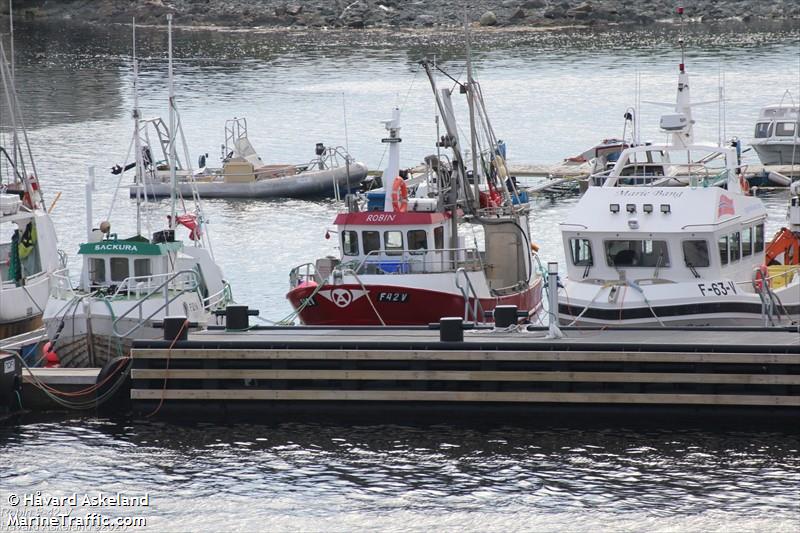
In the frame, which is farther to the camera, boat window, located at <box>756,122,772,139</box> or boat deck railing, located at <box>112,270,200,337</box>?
boat window, located at <box>756,122,772,139</box>

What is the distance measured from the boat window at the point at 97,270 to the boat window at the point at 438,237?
8364mm

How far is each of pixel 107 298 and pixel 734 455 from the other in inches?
579

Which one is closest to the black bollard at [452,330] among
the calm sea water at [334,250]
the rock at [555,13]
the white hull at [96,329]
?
the calm sea water at [334,250]

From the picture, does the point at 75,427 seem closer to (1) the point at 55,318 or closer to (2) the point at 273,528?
(1) the point at 55,318

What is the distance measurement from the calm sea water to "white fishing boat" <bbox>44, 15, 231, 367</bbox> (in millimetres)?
2452

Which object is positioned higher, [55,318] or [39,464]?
[55,318]

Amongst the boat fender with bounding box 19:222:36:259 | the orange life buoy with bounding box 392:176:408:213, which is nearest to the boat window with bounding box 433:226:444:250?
the orange life buoy with bounding box 392:176:408:213

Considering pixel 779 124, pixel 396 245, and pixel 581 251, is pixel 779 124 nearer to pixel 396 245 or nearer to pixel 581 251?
pixel 396 245

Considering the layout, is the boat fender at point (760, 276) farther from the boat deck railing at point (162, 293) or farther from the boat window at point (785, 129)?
the boat window at point (785, 129)

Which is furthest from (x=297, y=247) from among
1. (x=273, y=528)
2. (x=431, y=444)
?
(x=273, y=528)

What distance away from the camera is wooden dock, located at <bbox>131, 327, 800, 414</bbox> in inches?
1214

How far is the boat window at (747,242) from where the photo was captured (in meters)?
36.4

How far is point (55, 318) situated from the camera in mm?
35688

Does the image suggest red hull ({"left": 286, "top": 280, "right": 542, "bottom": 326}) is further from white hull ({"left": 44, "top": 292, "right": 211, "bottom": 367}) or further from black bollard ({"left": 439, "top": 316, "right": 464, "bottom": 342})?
black bollard ({"left": 439, "top": 316, "right": 464, "bottom": 342})
